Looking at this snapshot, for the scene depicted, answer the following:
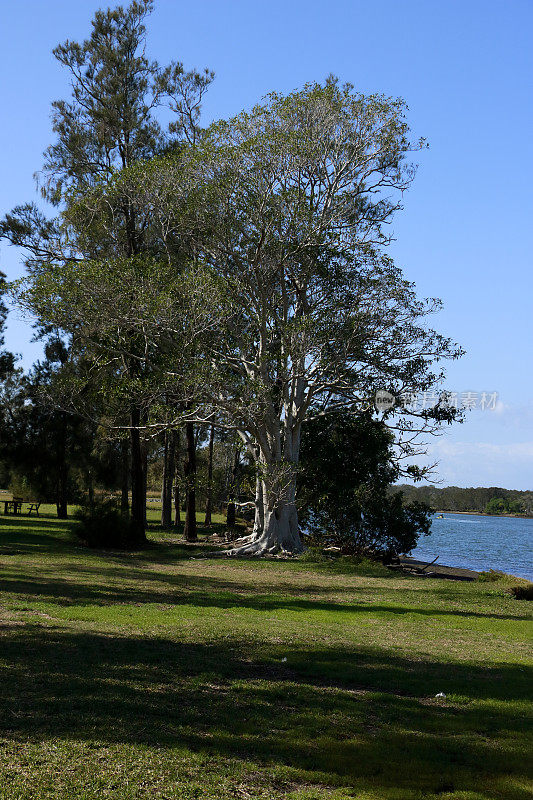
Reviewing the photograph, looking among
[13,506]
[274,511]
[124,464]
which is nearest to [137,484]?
[274,511]

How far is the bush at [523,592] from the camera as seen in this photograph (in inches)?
703

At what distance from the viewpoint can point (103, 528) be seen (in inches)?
986

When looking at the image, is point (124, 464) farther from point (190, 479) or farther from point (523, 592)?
point (523, 592)

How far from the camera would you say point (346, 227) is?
1011 inches

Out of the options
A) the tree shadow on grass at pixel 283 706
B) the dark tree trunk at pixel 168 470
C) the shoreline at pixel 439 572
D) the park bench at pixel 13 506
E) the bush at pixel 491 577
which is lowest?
the shoreline at pixel 439 572

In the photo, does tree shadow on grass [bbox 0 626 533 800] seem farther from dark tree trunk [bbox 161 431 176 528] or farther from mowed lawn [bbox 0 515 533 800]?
dark tree trunk [bbox 161 431 176 528]

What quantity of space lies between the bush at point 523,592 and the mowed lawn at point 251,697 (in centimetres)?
326

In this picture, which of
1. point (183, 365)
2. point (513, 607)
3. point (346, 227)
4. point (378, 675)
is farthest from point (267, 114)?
point (378, 675)

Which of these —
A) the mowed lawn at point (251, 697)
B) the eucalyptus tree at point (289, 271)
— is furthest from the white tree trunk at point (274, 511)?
the mowed lawn at point (251, 697)

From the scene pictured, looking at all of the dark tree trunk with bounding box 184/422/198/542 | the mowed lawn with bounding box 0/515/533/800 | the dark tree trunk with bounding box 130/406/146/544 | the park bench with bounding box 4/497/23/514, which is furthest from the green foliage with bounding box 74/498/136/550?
the park bench with bounding box 4/497/23/514

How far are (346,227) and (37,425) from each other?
2150 centimetres

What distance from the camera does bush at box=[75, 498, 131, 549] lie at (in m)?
24.9

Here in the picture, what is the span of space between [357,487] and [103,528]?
1096 cm

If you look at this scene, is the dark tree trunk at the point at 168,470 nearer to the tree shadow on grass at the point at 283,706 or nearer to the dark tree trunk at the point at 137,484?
the dark tree trunk at the point at 137,484
